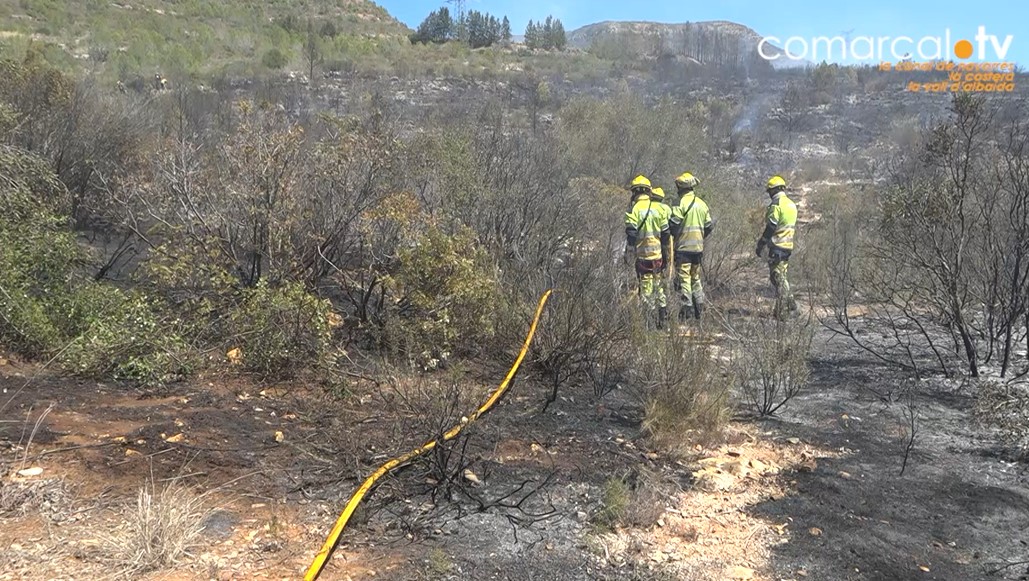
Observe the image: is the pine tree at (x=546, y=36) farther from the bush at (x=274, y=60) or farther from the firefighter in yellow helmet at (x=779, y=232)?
the firefighter in yellow helmet at (x=779, y=232)

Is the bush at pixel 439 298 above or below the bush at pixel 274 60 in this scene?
below

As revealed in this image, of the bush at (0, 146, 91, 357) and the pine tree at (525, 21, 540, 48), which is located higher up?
the pine tree at (525, 21, 540, 48)

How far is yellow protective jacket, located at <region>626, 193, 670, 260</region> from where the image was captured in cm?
875

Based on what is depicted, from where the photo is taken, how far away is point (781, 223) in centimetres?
941

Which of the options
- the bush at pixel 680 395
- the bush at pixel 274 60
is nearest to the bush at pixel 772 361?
the bush at pixel 680 395

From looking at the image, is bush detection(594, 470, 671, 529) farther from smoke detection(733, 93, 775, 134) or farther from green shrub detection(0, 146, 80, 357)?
smoke detection(733, 93, 775, 134)

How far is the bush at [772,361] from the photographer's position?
5871 mm

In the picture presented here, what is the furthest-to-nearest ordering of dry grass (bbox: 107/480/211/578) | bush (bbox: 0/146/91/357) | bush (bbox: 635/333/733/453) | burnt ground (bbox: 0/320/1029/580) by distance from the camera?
bush (bbox: 0/146/91/357) < bush (bbox: 635/333/733/453) < burnt ground (bbox: 0/320/1029/580) < dry grass (bbox: 107/480/211/578)

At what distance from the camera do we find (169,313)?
19.9 ft

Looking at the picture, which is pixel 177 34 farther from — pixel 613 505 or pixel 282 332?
pixel 613 505

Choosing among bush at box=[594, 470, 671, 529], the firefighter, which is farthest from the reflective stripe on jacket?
bush at box=[594, 470, 671, 529]

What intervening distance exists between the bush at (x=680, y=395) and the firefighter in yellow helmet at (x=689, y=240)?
3.62 metres

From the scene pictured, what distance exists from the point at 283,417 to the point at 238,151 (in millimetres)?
2620

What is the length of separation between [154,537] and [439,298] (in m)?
3.53
